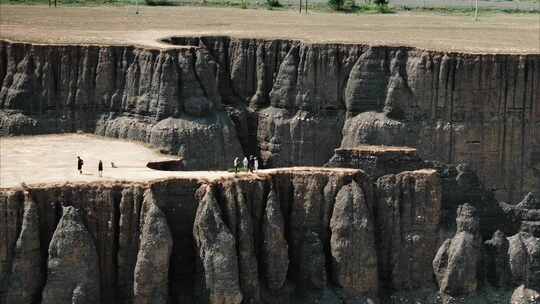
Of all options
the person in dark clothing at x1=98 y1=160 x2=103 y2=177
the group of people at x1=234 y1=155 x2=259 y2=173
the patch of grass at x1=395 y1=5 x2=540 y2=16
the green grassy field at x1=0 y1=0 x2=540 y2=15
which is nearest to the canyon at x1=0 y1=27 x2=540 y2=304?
the group of people at x1=234 y1=155 x2=259 y2=173

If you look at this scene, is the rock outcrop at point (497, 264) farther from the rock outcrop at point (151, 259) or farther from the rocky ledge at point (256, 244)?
the rock outcrop at point (151, 259)

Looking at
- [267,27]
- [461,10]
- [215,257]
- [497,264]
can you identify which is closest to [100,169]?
[215,257]

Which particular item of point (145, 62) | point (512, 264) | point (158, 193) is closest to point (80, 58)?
point (145, 62)

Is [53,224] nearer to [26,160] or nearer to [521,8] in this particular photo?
[26,160]

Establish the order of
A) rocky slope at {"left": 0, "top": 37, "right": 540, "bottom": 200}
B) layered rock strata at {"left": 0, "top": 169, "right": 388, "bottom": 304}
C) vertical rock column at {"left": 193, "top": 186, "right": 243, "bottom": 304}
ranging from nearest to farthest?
layered rock strata at {"left": 0, "top": 169, "right": 388, "bottom": 304} < vertical rock column at {"left": 193, "top": 186, "right": 243, "bottom": 304} < rocky slope at {"left": 0, "top": 37, "right": 540, "bottom": 200}

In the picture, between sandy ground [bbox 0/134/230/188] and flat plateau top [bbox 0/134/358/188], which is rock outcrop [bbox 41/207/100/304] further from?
sandy ground [bbox 0/134/230/188]
